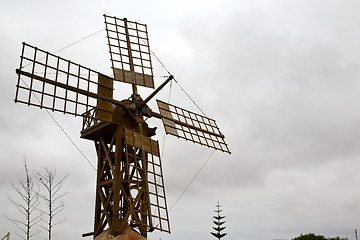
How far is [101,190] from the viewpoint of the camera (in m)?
16.1

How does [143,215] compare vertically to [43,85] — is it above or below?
below

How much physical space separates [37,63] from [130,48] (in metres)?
5.77

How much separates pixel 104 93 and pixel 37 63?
2.83 m

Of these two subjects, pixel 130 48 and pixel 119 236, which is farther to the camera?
pixel 130 48

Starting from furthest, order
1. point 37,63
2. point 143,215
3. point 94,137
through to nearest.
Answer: point 94,137 → point 143,215 → point 37,63

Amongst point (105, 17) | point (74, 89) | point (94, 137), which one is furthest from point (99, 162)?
point (105, 17)

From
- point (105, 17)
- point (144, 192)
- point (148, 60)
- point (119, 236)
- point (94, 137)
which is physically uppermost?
point (105, 17)

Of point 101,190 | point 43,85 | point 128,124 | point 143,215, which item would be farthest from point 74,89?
point 143,215

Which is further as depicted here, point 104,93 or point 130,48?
point 130,48

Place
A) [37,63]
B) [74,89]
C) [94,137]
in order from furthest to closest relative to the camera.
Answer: [94,137], [74,89], [37,63]

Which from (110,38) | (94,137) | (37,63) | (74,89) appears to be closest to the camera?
(37,63)

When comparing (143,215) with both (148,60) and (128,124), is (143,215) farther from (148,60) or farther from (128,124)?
(148,60)

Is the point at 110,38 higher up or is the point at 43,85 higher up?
the point at 110,38

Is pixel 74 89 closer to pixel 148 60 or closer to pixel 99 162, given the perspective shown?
pixel 99 162
